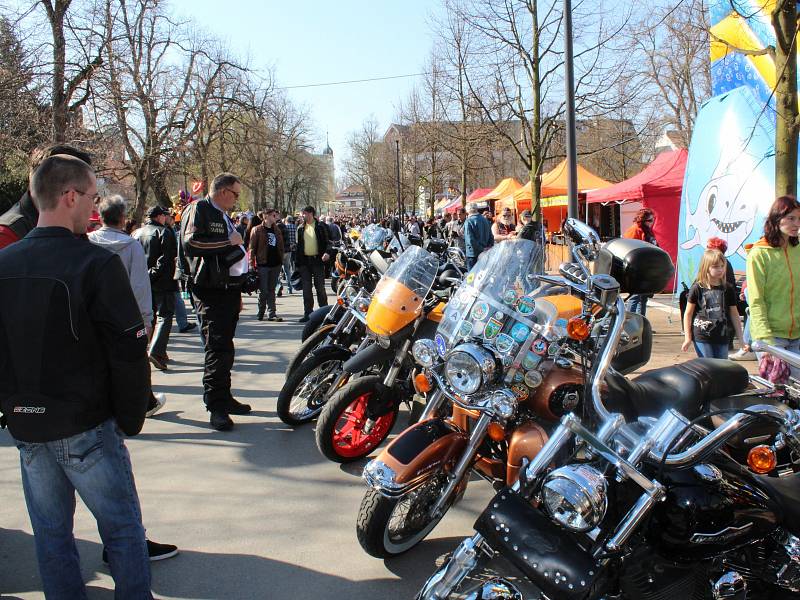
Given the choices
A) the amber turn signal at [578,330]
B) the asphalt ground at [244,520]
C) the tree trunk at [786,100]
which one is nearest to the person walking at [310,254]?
the asphalt ground at [244,520]

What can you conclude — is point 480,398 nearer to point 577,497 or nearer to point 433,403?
point 433,403

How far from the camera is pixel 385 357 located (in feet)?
13.2

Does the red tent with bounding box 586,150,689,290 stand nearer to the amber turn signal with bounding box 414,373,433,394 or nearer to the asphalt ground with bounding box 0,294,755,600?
the asphalt ground with bounding box 0,294,755,600

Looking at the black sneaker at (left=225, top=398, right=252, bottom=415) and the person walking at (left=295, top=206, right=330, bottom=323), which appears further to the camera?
the person walking at (left=295, top=206, right=330, bottom=323)

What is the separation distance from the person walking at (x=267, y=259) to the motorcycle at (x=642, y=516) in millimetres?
8449

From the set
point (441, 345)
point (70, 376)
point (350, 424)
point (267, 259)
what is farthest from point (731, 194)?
point (70, 376)

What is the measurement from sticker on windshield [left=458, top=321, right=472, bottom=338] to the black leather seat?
70cm

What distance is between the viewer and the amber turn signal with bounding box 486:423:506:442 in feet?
9.56

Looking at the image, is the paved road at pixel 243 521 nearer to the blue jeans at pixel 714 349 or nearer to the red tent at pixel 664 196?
the blue jeans at pixel 714 349

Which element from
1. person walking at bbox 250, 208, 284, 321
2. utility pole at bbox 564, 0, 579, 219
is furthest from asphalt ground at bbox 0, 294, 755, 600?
utility pole at bbox 564, 0, 579, 219

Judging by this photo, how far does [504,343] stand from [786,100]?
506 centimetres

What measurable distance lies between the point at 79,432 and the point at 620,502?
5.97ft

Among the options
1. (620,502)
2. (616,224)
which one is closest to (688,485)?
(620,502)

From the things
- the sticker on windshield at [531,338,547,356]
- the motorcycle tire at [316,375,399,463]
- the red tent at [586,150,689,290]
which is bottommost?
the motorcycle tire at [316,375,399,463]
